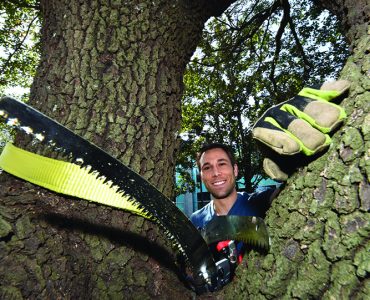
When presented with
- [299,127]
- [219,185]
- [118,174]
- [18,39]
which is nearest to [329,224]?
[299,127]

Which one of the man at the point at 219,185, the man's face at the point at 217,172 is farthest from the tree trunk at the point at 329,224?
the man's face at the point at 217,172

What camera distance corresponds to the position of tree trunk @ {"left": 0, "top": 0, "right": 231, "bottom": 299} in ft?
4.02

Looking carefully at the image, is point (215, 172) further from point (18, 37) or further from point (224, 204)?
point (18, 37)

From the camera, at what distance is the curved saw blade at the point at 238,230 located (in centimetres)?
118

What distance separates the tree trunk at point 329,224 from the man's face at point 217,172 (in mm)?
3008

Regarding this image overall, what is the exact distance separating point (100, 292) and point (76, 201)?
1.45 feet

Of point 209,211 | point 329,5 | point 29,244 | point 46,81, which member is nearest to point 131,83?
point 46,81

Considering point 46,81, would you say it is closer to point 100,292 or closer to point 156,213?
point 156,213

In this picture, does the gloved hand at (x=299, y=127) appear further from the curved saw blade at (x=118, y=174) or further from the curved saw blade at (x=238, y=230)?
the curved saw blade at (x=118, y=174)

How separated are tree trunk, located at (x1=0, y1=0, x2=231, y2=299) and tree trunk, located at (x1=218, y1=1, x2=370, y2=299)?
590 mm

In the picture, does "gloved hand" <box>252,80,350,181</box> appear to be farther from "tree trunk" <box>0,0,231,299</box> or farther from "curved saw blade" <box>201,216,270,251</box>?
"tree trunk" <box>0,0,231,299</box>

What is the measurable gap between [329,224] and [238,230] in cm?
39

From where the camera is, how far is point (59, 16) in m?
1.88

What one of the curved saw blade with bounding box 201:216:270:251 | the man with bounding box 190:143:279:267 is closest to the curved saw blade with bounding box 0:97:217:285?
the curved saw blade with bounding box 201:216:270:251
